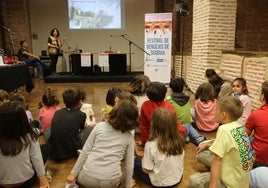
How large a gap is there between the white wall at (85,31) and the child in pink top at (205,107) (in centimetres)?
702

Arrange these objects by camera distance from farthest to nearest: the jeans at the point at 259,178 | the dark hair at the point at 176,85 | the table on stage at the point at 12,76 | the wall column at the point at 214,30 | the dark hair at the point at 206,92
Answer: the wall column at the point at 214,30 < the table on stage at the point at 12,76 < the dark hair at the point at 206,92 < the dark hair at the point at 176,85 < the jeans at the point at 259,178

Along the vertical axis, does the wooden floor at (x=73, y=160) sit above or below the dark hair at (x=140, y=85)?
below

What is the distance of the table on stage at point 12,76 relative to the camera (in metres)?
4.51

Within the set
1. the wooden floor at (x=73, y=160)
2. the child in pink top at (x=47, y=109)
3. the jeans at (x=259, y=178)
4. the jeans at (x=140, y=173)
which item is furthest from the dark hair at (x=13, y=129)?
the jeans at (x=259, y=178)

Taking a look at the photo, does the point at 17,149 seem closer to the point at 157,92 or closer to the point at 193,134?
the point at 157,92

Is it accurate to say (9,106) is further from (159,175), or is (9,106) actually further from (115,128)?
(159,175)

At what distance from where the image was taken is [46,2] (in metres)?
9.99

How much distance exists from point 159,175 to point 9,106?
1.15m

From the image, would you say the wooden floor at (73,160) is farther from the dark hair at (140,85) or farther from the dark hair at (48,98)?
the dark hair at (140,85)

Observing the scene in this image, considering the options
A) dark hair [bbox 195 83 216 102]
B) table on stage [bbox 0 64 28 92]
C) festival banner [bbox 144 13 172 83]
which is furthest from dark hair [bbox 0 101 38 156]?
Result: festival banner [bbox 144 13 172 83]

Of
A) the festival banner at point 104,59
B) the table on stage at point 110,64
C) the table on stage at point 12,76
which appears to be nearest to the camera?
the table on stage at point 12,76

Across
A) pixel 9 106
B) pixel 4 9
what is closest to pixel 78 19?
pixel 4 9

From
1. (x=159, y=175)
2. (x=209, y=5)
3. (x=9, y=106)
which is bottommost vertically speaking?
(x=159, y=175)

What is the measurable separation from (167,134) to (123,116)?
0.39 m
